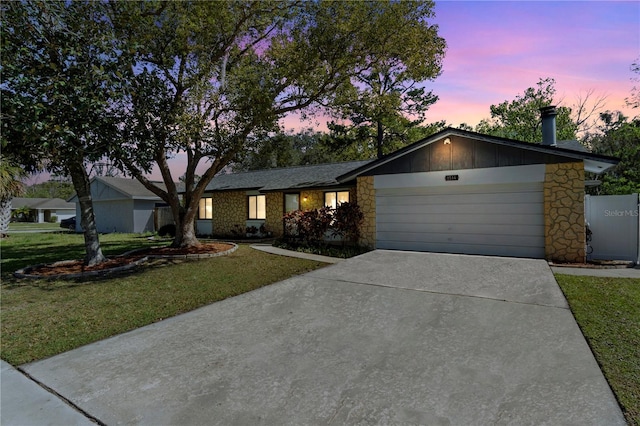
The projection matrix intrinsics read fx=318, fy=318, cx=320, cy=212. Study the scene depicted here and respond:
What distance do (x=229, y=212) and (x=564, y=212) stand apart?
14.9 m

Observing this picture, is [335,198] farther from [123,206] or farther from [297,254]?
[123,206]

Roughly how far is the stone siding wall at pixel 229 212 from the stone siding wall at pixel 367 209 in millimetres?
7792

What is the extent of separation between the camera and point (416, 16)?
10234mm

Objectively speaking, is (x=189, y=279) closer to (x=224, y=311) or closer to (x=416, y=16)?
(x=224, y=311)

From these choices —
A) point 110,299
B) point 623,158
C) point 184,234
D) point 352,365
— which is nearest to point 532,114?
point 623,158

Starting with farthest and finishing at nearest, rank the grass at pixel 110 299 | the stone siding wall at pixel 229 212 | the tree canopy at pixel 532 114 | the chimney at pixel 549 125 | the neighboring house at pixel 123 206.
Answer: the tree canopy at pixel 532 114 → the neighboring house at pixel 123 206 → the stone siding wall at pixel 229 212 → the chimney at pixel 549 125 → the grass at pixel 110 299

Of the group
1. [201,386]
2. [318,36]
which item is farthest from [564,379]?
[318,36]

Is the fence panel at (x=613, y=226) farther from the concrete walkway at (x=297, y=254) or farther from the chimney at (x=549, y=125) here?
the concrete walkway at (x=297, y=254)

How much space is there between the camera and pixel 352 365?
350cm

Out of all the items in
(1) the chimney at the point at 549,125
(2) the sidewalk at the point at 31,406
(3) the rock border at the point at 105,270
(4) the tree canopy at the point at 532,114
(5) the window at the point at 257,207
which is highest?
(4) the tree canopy at the point at 532,114

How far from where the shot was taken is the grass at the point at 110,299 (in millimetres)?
4465

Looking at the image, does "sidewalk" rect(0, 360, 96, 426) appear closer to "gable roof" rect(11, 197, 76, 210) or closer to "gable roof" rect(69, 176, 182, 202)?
"gable roof" rect(69, 176, 182, 202)

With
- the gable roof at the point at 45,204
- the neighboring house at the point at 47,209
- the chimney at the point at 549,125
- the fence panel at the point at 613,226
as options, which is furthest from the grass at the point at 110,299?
the neighboring house at the point at 47,209

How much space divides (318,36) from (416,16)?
3.32 m
